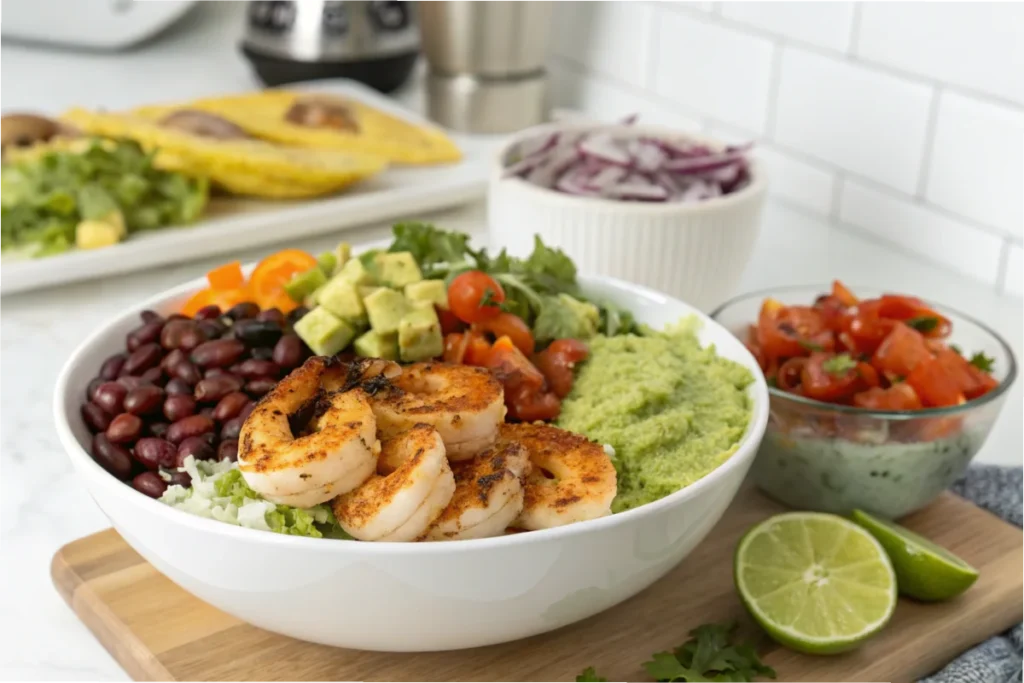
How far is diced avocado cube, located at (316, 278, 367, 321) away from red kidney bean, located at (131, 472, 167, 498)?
36 centimetres

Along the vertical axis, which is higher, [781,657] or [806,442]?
[806,442]

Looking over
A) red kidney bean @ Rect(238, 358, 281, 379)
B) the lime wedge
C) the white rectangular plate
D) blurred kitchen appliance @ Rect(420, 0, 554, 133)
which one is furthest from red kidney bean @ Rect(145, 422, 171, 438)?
blurred kitchen appliance @ Rect(420, 0, 554, 133)

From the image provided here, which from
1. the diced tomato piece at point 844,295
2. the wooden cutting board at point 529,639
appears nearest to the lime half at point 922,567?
the wooden cutting board at point 529,639

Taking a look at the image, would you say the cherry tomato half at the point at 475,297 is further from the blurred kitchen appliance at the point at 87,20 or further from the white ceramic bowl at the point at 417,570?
the blurred kitchen appliance at the point at 87,20

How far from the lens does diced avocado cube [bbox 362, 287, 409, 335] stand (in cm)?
167

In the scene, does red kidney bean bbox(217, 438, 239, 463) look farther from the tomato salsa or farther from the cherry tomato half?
the tomato salsa

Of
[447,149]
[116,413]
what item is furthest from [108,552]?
[447,149]

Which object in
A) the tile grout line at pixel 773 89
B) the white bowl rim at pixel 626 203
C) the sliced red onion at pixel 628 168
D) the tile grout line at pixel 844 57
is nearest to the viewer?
the white bowl rim at pixel 626 203

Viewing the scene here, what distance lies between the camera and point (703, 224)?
6.97 ft

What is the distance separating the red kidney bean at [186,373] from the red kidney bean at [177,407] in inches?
1.5

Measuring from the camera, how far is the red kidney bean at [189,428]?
4.98 feet

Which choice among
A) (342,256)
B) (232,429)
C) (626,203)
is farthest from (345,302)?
(626,203)

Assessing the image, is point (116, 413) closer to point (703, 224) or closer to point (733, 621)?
point (733, 621)

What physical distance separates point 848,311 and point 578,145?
0.70 meters
